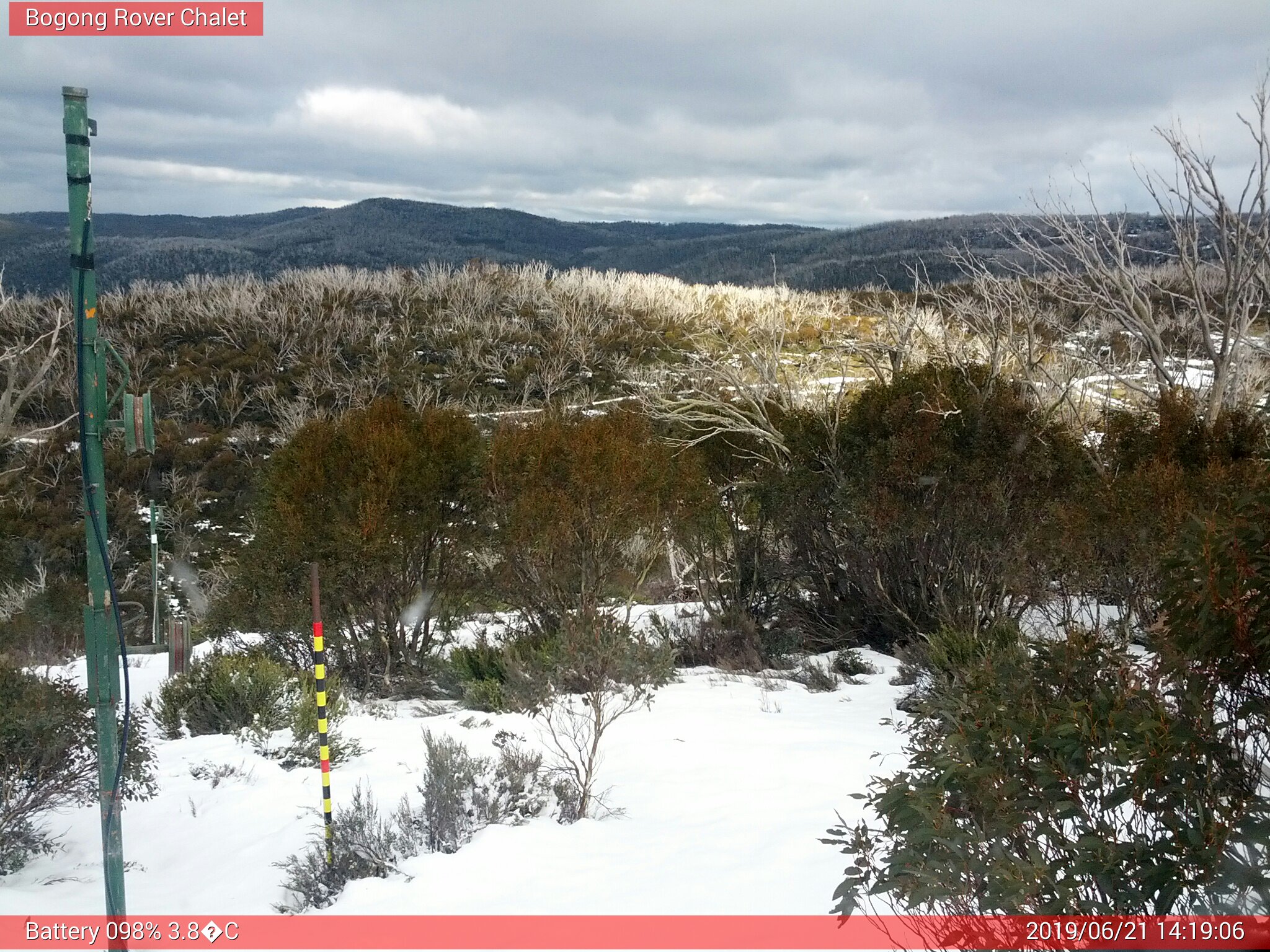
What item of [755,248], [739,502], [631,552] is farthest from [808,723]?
[755,248]

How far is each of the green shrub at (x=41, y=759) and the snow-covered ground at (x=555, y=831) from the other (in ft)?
0.64

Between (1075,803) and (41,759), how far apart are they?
Result: 5.03 metres

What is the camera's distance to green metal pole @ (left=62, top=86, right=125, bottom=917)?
9.66 ft

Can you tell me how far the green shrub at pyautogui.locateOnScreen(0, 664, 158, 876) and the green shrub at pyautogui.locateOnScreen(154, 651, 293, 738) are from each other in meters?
1.84

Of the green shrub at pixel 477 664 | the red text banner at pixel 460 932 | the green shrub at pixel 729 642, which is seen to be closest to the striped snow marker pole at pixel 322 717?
the red text banner at pixel 460 932

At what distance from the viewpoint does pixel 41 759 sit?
185 inches

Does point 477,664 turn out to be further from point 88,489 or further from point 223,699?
point 88,489

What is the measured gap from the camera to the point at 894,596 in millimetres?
9578

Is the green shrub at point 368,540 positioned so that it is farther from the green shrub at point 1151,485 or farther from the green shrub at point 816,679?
the green shrub at point 1151,485

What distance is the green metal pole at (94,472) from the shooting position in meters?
2.95

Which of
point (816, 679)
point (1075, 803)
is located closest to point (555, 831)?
point (1075, 803)

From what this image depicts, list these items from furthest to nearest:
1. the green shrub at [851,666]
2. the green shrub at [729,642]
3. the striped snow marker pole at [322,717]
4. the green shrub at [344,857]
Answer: the green shrub at [729,642] < the green shrub at [851,666] < the striped snow marker pole at [322,717] < the green shrub at [344,857]

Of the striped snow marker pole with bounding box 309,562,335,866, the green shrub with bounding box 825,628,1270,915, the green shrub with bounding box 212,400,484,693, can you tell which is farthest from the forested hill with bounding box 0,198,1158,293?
the green shrub with bounding box 825,628,1270,915

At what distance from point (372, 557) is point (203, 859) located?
3838 mm
